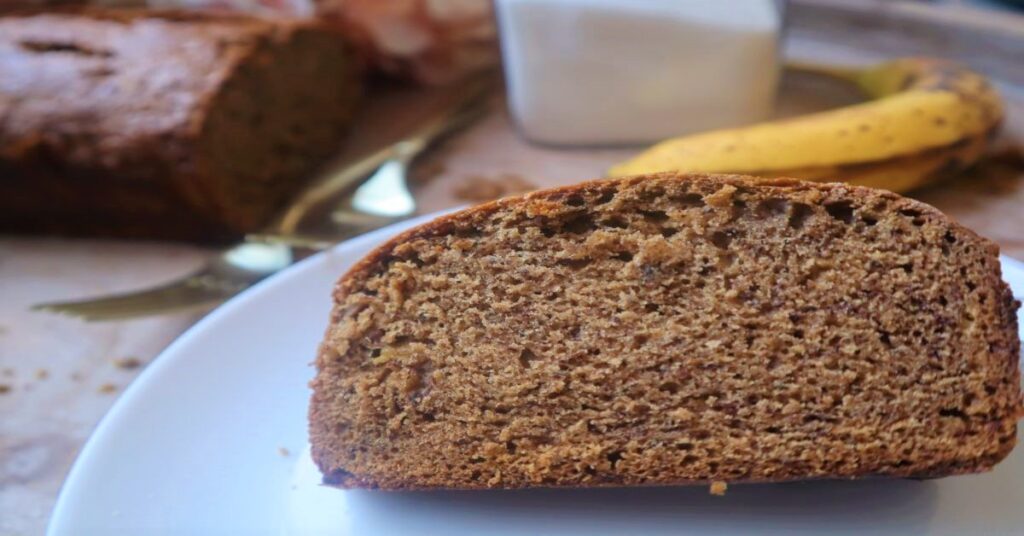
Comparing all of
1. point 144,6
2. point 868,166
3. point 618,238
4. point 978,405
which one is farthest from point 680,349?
point 144,6

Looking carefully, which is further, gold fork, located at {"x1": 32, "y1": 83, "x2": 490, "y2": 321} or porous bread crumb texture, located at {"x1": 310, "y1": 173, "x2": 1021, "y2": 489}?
gold fork, located at {"x1": 32, "y1": 83, "x2": 490, "y2": 321}

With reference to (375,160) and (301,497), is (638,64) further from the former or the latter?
(301,497)

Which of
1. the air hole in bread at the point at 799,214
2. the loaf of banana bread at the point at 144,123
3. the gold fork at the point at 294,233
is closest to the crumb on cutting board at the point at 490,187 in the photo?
the gold fork at the point at 294,233

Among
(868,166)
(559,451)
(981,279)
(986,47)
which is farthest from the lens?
(986,47)

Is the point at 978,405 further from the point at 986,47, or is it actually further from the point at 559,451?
Result: the point at 986,47

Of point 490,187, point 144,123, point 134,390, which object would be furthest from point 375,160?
point 134,390

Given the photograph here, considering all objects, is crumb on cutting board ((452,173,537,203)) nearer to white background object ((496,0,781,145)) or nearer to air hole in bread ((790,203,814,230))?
white background object ((496,0,781,145))

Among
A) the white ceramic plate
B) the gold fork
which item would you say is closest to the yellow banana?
the white ceramic plate
